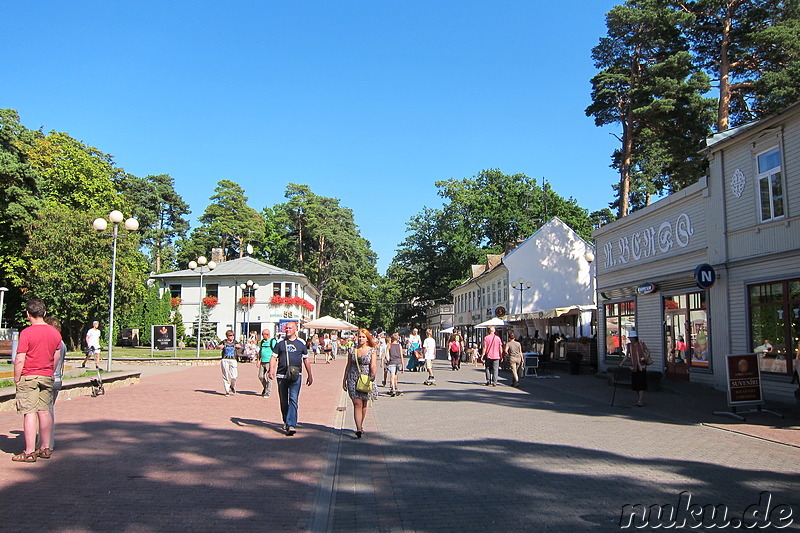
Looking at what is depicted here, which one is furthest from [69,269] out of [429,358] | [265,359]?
[265,359]

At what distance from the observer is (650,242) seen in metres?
21.0

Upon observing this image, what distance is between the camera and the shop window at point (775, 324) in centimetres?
1357

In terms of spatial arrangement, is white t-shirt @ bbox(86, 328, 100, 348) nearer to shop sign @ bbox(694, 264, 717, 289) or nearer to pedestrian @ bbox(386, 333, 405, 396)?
pedestrian @ bbox(386, 333, 405, 396)

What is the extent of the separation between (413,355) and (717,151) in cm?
1532

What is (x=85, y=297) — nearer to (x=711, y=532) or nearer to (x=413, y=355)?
(x=413, y=355)

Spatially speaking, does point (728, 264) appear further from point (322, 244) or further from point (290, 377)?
point (322, 244)

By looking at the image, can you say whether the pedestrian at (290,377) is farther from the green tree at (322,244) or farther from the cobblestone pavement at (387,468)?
the green tree at (322,244)

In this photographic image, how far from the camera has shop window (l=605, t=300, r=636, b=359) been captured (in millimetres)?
22391

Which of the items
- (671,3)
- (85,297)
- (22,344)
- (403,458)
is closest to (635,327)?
(671,3)

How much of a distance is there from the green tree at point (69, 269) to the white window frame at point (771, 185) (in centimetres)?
3261

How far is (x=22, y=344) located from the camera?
7211mm

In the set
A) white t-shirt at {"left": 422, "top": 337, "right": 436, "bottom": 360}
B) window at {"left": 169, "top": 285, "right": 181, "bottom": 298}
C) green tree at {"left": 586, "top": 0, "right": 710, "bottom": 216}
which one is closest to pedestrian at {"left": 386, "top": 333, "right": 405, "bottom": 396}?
white t-shirt at {"left": 422, "top": 337, "right": 436, "bottom": 360}

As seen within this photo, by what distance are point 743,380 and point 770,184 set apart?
5.12 m

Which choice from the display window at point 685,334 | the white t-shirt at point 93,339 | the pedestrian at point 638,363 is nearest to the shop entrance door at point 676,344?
the display window at point 685,334
